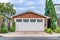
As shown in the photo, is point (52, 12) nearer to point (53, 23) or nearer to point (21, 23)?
point (53, 23)

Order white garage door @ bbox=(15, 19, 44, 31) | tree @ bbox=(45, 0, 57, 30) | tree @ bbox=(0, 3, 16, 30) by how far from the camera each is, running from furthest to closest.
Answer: tree @ bbox=(0, 3, 16, 30) → white garage door @ bbox=(15, 19, 44, 31) → tree @ bbox=(45, 0, 57, 30)

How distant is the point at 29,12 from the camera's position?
Answer: 44.5m

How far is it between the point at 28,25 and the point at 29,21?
2.71 ft

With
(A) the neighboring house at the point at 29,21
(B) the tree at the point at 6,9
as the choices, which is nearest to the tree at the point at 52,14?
(A) the neighboring house at the point at 29,21

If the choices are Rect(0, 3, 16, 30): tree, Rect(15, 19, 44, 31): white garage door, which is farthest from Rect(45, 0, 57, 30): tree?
Rect(0, 3, 16, 30): tree

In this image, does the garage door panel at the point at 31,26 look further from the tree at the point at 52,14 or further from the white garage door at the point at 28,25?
the tree at the point at 52,14

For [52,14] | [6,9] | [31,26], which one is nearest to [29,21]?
[31,26]

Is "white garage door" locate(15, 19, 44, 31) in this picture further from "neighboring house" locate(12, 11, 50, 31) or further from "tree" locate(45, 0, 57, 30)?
"tree" locate(45, 0, 57, 30)

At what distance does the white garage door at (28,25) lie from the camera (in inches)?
1741

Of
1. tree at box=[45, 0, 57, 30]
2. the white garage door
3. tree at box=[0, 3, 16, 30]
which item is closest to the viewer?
tree at box=[45, 0, 57, 30]

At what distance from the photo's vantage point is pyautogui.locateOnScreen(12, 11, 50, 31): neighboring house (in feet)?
145

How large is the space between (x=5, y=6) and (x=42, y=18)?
22932mm

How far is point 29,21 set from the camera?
147 ft

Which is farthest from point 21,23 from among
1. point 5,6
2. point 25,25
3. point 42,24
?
point 5,6
